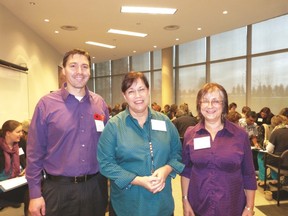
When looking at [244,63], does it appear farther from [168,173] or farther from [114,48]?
[168,173]

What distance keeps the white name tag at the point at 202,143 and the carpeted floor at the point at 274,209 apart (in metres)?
2.49

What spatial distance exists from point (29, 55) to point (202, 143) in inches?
238

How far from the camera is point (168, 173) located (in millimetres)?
1533

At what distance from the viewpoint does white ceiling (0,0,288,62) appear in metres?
5.05

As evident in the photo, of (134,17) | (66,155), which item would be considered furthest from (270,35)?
(66,155)

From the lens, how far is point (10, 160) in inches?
121

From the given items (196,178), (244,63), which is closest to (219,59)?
(244,63)

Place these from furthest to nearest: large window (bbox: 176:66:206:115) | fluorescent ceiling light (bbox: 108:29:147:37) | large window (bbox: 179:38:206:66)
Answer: large window (bbox: 176:66:206:115) → large window (bbox: 179:38:206:66) → fluorescent ceiling light (bbox: 108:29:147:37)

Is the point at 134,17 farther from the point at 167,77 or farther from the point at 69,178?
the point at 69,178

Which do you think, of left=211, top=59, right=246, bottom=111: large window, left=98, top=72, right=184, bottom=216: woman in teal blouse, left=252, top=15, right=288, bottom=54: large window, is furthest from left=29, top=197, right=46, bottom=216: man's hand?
left=211, top=59, right=246, bottom=111: large window

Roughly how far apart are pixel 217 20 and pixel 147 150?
5.57m

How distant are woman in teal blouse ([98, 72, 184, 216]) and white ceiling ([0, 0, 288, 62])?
3953 millimetres

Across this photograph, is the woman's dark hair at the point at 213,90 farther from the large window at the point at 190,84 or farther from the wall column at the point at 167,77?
the wall column at the point at 167,77

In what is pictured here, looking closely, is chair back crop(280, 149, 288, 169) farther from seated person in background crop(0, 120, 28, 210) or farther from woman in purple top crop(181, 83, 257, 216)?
seated person in background crop(0, 120, 28, 210)
